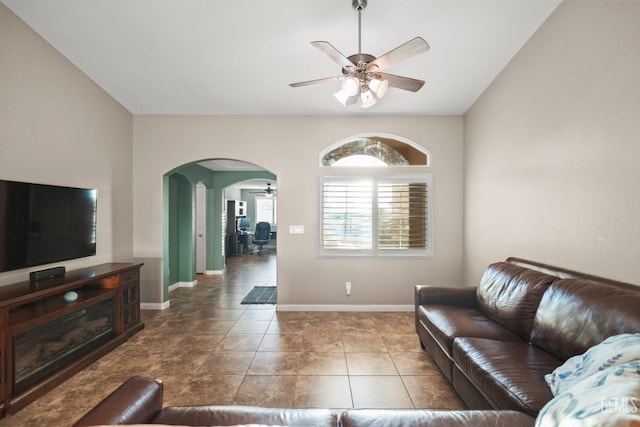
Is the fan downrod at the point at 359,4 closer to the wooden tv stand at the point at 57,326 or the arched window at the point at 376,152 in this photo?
the arched window at the point at 376,152

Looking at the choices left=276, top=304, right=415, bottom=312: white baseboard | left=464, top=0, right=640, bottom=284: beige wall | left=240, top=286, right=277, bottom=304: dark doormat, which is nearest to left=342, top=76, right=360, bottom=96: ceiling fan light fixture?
left=464, top=0, right=640, bottom=284: beige wall

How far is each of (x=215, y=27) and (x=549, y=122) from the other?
3.08 metres

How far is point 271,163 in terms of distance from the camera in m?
4.14

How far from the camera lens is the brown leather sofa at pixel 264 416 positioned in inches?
46.0

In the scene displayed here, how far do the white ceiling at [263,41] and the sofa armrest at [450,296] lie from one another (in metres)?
2.37

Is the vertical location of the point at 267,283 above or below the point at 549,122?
below

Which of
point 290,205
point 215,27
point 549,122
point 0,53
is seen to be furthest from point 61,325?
point 549,122

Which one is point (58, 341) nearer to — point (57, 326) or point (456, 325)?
point (57, 326)

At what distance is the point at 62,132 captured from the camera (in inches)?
116

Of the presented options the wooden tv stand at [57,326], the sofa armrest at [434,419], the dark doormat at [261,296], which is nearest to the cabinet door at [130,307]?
the wooden tv stand at [57,326]

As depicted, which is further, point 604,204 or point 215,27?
point 215,27

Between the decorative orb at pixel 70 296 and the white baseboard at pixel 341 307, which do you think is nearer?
the decorative orb at pixel 70 296

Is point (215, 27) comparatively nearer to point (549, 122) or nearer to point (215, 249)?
point (549, 122)

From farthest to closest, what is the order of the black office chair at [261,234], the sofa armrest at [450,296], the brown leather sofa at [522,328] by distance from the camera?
the black office chair at [261,234], the sofa armrest at [450,296], the brown leather sofa at [522,328]
